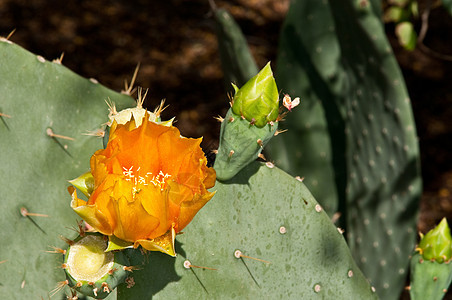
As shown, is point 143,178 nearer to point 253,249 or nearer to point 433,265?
point 253,249

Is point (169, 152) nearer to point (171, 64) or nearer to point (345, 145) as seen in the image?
point (345, 145)

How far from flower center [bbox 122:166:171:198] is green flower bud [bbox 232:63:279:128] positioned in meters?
0.18

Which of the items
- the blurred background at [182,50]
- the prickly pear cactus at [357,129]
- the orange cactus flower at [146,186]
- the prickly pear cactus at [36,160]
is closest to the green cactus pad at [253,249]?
the orange cactus flower at [146,186]

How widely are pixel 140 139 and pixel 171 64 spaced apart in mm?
2889

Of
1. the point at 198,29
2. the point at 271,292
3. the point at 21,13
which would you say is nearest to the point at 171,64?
the point at 198,29

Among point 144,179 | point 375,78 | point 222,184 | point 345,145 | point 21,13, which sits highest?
point 144,179

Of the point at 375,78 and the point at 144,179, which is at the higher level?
the point at 144,179

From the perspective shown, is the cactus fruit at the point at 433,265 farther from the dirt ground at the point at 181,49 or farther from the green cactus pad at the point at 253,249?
the dirt ground at the point at 181,49

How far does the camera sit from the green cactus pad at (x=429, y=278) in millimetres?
1301

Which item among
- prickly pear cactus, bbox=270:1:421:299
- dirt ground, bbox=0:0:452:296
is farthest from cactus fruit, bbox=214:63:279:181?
dirt ground, bbox=0:0:452:296

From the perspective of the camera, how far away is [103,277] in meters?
0.85

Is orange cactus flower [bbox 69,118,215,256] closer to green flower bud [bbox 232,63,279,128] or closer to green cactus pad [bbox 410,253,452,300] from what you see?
green flower bud [bbox 232,63,279,128]

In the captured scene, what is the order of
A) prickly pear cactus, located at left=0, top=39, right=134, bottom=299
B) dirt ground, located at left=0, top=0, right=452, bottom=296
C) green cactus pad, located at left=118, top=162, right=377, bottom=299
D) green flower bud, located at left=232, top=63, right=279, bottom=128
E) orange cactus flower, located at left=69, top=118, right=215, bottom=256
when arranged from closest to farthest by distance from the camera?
orange cactus flower, located at left=69, top=118, right=215, bottom=256 → green flower bud, located at left=232, top=63, right=279, bottom=128 → green cactus pad, located at left=118, top=162, right=377, bottom=299 → prickly pear cactus, located at left=0, top=39, right=134, bottom=299 → dirt ground, located at left=0, top=0, right=452, bottom=296

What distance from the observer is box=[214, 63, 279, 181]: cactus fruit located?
0.91 metres
